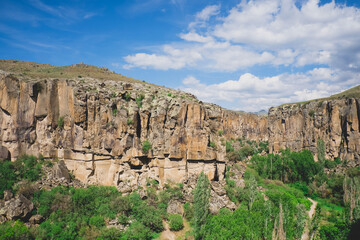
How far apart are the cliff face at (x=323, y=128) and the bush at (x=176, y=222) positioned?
169 feet

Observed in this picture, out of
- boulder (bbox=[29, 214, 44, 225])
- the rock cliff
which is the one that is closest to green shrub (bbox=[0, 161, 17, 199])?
the rock cliff

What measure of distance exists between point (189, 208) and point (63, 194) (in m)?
18.1

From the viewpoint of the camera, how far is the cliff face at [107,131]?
34.2 m

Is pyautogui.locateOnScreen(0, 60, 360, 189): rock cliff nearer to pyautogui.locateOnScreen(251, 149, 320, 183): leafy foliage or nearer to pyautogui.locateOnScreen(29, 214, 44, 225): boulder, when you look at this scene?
pyautogui.locateOnScreen(29, 214, 44, 225): boulder

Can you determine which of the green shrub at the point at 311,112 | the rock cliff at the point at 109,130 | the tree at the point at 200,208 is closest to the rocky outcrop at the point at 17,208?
the rock cliff at the point at 109,130

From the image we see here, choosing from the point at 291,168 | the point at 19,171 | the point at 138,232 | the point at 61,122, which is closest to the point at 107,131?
the point at 61,122

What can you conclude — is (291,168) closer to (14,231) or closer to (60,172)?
(60,172)

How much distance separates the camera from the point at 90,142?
36.1m

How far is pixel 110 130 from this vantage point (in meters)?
36.5

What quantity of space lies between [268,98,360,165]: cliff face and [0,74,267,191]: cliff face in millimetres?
40959

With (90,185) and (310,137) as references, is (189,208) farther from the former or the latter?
(310,137)

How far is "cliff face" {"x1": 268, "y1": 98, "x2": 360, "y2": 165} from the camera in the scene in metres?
58.8

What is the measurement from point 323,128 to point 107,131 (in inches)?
2457

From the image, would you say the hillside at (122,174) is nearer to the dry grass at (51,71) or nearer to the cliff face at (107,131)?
the cliff face at (107,131)
